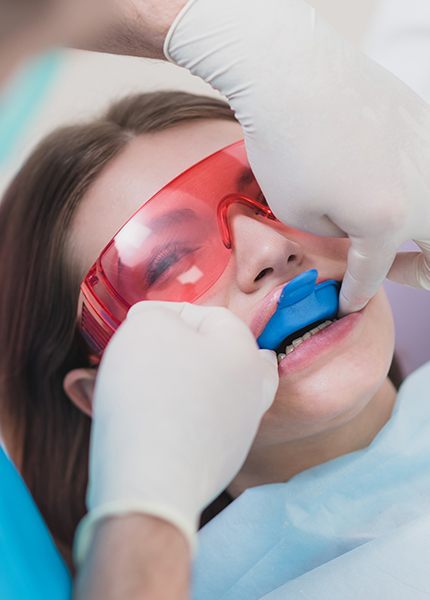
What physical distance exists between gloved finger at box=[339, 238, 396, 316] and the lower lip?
0.10 feet

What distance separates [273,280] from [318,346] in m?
0.12

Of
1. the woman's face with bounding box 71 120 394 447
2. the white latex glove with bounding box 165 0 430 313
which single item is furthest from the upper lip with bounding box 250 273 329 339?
the white latex glove with bounding box 165 0 430 313

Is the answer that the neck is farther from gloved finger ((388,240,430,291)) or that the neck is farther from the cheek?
gloved finger ((388,240,430,291))

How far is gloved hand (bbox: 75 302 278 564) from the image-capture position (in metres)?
0.65

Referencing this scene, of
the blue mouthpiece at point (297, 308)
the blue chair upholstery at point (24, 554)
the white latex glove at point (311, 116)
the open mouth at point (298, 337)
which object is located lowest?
the open mouth at point (298, 337)

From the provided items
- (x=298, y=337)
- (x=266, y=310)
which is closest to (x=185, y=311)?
(x=266, y=310)

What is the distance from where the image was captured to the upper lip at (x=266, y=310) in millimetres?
1095

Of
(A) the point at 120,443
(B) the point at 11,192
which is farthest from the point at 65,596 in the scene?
(B) the point at 11,192

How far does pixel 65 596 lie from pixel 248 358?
295 mm

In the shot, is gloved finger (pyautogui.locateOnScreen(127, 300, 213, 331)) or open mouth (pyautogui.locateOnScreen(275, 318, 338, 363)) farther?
open mouth (pyautogui.locateOnScreen(275, 318, 338, 363))

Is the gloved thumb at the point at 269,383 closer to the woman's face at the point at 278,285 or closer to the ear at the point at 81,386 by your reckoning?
the woman's face at the point at 278,285

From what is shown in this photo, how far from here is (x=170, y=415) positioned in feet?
2.30

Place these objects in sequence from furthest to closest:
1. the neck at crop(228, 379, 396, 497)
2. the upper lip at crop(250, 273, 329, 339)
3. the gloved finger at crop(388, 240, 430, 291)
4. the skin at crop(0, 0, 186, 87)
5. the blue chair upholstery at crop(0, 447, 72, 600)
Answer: the neck at crop(228, 379, 396, 497) → the gloved finger at crop(388, 240, 430, 291) → the upper lip at crop(250, 273, 329, 339) → the blue chair upholstery at crop(0, 447, 72, 600) → the skin at crop(0, 0, 186, 87)

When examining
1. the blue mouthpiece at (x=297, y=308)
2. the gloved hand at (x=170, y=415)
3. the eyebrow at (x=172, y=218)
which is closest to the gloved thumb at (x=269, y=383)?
the gloved hand at (x=170, y=415)
